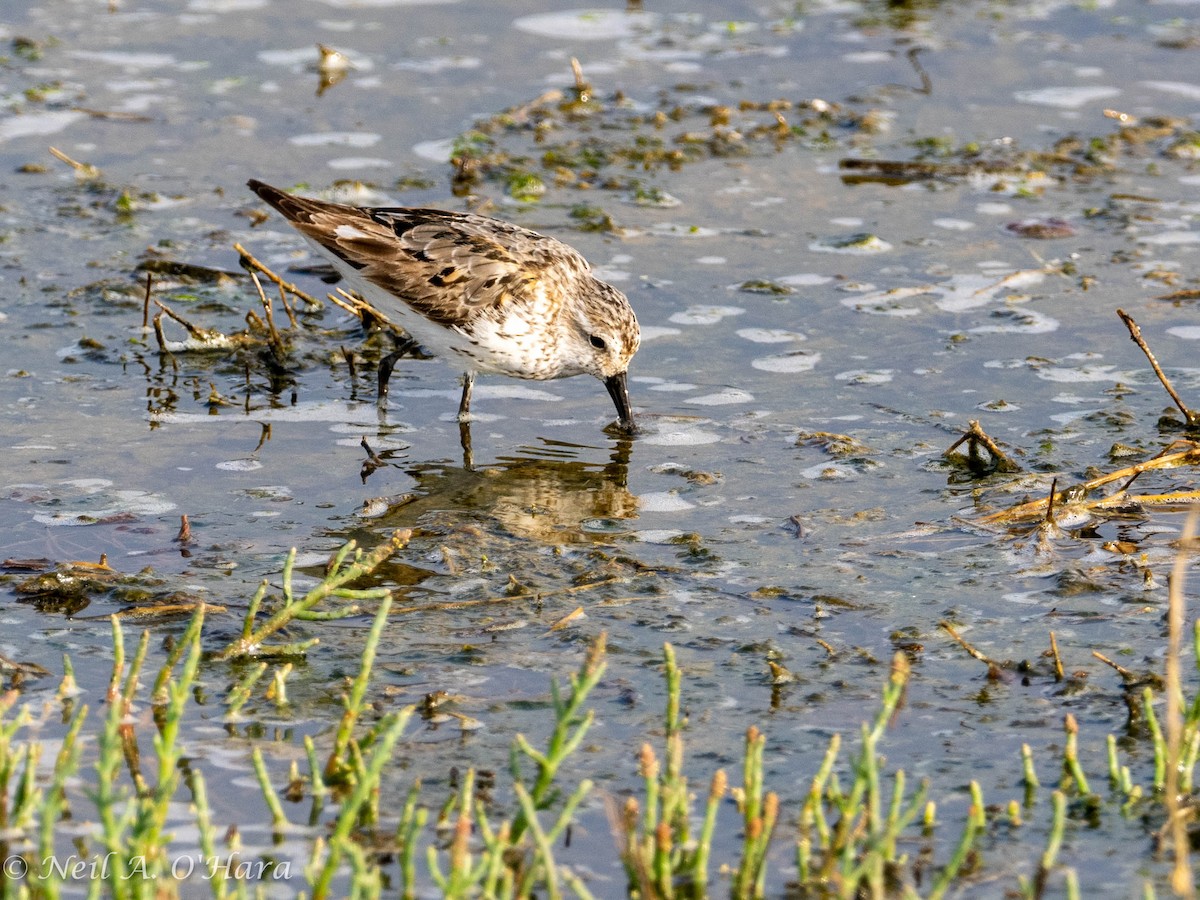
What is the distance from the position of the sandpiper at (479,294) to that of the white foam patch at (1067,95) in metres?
5.37

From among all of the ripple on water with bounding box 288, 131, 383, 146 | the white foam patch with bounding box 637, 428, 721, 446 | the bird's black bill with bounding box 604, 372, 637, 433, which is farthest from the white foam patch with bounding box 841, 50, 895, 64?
the white foam patch with bounding box 637, 428, 721, 446

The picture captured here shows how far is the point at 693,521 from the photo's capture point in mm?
6801

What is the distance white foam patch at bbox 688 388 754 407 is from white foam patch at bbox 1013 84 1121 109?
5.17 m

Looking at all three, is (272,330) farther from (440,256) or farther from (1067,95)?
(1067,95)

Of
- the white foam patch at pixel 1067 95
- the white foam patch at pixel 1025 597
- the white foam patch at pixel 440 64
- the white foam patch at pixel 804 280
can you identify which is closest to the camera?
the white foam patch at pixel 1025 597

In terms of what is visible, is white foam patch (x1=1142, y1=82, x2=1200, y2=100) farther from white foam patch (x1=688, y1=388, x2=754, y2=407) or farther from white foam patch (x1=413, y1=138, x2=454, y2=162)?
white foam patch (x1=688, y1=388, x2=754, y2=407)

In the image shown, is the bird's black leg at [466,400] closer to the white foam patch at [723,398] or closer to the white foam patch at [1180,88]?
the white foam patch at [723,398]

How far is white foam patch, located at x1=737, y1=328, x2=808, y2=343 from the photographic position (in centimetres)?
864

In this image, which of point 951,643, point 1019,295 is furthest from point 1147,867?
point 1019,295

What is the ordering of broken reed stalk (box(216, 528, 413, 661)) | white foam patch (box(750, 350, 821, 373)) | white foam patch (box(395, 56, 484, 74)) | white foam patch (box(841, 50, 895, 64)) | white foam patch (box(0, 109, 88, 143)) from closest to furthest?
broken reed stalk (box(216, 528, 413, 661))
white foam patch (box(750, 350, 821, 373))
white foam patch (box(0, 109, 88, 143))
white foam patch (box(395, 56, 484, 74))
white foam patch (box(841, 50, 895, 64))

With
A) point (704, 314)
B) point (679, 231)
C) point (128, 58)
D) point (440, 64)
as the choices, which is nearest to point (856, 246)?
point (679, 231)

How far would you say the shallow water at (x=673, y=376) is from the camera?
17.8 ft

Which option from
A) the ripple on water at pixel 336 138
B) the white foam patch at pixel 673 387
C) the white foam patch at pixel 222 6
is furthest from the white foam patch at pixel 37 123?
the white foam patch at pixel 673 387

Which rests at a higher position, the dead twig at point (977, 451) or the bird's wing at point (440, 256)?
the bird's wing at point (440, 256)
